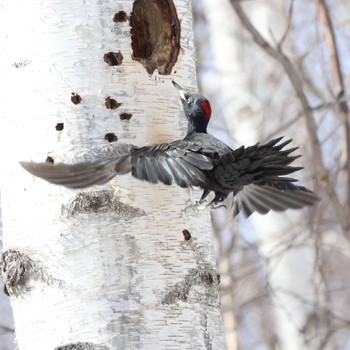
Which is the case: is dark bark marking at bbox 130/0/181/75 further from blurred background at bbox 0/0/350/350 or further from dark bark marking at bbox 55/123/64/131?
blurred background at bbox 0/0/350/350

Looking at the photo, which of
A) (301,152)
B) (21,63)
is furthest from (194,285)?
(301,152)

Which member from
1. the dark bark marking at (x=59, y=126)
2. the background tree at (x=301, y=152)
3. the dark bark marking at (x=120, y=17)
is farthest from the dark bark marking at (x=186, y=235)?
the background tree at (x=301, y=152)

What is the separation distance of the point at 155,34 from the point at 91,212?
1.93 ft

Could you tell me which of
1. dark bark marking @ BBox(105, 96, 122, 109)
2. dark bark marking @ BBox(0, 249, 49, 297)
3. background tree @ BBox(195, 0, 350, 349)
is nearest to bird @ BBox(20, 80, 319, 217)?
dark bark marking @ BBox(105, 96, 122, 109)

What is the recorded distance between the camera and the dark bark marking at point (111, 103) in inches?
99.2

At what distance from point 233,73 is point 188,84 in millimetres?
3351

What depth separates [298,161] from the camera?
Answer: 6.45m

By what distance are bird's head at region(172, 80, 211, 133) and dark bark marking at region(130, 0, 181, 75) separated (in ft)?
0.23

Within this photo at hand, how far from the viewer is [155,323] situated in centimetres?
238

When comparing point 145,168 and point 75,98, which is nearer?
point 145,168

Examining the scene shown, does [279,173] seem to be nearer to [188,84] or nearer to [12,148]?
[188,84]

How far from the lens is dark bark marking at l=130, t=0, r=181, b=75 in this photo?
2.63 meters

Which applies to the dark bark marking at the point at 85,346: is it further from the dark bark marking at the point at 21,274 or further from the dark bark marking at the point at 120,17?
the dark bark marking at the point at 120,17

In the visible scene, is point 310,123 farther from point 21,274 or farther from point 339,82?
point 21,274
